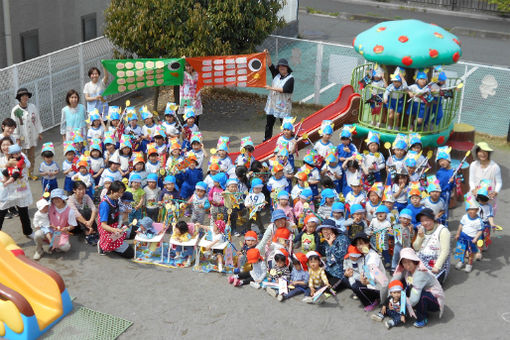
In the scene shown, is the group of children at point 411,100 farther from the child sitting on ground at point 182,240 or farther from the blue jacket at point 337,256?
the child sitting on ground at point 182,240

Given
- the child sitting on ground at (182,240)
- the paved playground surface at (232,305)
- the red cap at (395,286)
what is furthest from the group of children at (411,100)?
the child sitting on ground at (182,240)

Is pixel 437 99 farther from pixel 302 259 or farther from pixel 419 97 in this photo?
pixel 302 259

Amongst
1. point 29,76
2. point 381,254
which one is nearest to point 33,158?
point 29,76

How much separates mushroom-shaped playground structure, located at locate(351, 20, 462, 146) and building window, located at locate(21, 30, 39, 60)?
903cm

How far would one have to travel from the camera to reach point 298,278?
992cm

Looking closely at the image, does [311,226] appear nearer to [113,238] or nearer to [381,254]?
[381,254]

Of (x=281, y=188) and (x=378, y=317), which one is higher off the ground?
(x=281, y=188)

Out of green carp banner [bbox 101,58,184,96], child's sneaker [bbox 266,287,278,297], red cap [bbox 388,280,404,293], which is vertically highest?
green carp banner [bbox 101,58,184,96]

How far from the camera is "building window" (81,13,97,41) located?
19547 millimetres

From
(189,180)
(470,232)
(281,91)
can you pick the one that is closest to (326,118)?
(281,91)

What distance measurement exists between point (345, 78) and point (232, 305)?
31.0ft

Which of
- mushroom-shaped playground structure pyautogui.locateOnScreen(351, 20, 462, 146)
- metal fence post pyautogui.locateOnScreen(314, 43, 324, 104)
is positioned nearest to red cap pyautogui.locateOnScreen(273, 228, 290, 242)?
mushroom-shaped playground structure pyautogui.locateOnScreen(351, 20, 462, 146)

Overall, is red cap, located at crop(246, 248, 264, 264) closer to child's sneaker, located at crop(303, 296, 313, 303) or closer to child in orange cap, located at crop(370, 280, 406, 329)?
child's sneaker, located at crop(303, 296, 313, 303)

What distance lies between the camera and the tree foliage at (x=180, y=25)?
15.6 m
